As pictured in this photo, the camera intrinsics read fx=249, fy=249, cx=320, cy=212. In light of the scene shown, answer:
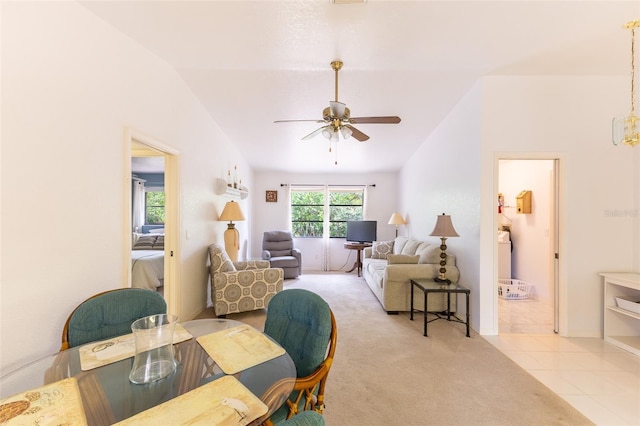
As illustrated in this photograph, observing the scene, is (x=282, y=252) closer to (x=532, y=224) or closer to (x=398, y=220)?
(x=398, y=220)

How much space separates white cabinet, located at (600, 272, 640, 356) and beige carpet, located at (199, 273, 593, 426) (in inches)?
53.7

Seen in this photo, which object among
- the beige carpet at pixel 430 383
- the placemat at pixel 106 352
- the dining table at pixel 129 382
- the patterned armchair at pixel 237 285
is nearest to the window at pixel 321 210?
the patterned armchair at pixel 237 285

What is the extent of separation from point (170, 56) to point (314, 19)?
147 centimetres

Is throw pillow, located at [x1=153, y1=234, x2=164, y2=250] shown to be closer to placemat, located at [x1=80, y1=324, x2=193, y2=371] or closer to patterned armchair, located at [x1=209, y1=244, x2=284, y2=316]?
patterned armchair, located at [x1=209, y1=244, x2=284, y2=316]

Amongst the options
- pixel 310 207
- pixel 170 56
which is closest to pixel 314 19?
pixel 170 56

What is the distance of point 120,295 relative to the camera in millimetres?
1548

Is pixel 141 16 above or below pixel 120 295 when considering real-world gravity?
above

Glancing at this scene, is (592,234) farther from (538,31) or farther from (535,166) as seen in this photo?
(538,31)

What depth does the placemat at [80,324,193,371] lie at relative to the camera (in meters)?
1.11

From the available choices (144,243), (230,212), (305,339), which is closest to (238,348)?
(305,339)

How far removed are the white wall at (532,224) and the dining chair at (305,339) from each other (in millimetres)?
3634

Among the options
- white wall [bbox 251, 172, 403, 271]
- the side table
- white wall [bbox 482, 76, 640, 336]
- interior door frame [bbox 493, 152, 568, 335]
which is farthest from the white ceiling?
white wall [bbox 251, 172, 403, 271]

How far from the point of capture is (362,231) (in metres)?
6.29

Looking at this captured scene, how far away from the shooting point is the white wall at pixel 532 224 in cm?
394
